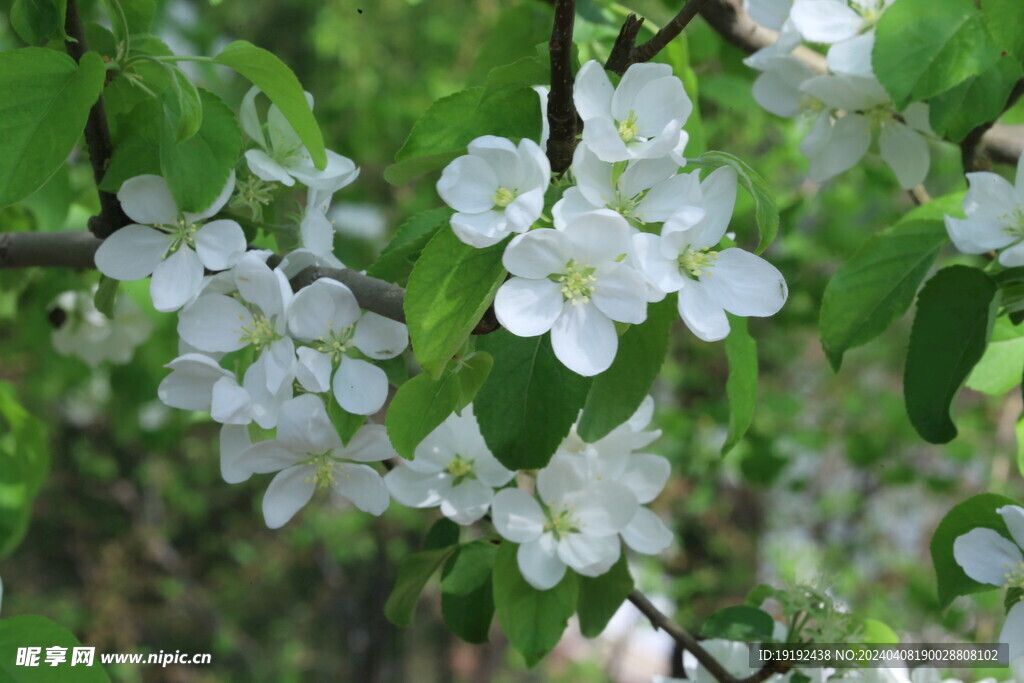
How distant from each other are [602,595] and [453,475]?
198 millimetres

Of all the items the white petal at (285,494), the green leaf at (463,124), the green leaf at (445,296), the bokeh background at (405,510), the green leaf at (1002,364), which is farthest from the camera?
the bokeh background at (405,510)

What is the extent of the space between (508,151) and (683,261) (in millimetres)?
152

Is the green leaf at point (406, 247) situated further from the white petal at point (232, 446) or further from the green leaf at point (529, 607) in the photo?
the green leaf at point (529, 607)

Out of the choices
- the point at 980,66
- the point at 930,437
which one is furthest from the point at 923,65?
the point at 930,437

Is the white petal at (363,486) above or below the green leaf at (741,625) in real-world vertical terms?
above

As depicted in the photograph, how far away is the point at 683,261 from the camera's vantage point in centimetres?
70

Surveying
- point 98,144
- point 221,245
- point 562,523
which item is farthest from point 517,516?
point 98,144

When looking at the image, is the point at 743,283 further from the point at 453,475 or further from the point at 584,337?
the point at 453,475

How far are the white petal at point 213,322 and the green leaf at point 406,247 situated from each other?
12 centimetres

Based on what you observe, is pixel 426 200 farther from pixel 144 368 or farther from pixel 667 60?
pixel 667 60

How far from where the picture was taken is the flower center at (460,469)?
92 centimetres

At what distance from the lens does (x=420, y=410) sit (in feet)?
2.25

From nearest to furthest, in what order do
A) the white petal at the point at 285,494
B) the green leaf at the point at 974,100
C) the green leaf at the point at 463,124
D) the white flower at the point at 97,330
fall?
the green leaf at the point at 463,124, the white petal at the point at 285,494, the green leaf at the point at 974,100, the white flower at the point at 97,330

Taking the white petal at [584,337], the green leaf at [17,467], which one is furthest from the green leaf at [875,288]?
the green leaf at [17,467]
